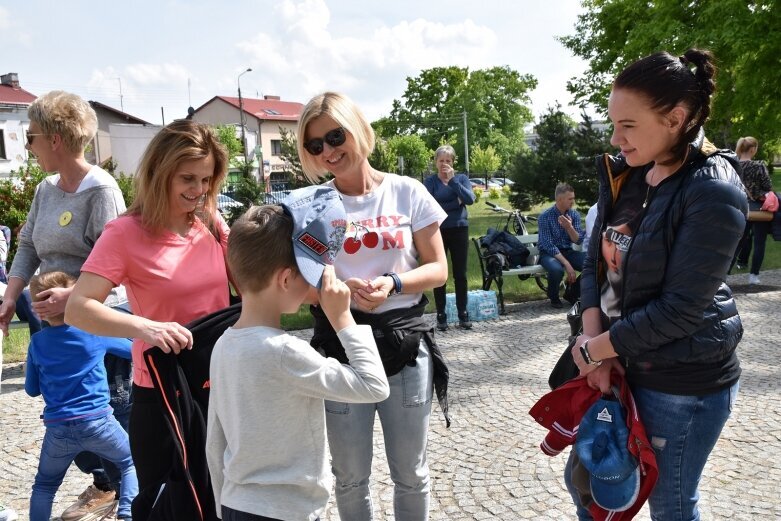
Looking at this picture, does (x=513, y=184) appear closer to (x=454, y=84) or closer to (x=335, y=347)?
(x=335, y=347)

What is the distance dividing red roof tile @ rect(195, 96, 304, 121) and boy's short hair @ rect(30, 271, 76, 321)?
64184mm

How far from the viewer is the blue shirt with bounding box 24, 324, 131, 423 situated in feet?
10.5

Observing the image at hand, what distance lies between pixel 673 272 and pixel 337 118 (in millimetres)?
1305

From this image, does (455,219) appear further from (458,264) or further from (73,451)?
(73,451)

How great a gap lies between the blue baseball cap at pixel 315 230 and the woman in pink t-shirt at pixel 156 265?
66 centimetres

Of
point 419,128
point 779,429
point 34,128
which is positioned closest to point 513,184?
point 779,429

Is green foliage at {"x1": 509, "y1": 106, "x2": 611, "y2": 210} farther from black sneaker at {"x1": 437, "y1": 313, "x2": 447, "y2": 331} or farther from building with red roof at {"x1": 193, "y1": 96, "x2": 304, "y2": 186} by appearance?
building with red roof at {"x1": 193, "y1": 96, "x2": 304, "y2": 186}

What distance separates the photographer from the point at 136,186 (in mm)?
2477

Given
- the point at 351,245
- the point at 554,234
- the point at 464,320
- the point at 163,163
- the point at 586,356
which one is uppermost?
the point at 163,163

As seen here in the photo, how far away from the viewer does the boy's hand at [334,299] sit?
1929 mm

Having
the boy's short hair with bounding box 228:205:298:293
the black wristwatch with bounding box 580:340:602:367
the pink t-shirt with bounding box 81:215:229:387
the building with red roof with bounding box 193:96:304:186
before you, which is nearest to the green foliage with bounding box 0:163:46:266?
the pink t-shirt with bounding box 81:215:229:387

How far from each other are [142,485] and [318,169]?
1.43 metres

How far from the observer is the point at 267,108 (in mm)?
72625

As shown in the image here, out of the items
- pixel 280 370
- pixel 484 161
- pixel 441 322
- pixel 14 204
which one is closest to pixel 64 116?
pixel 280 370
